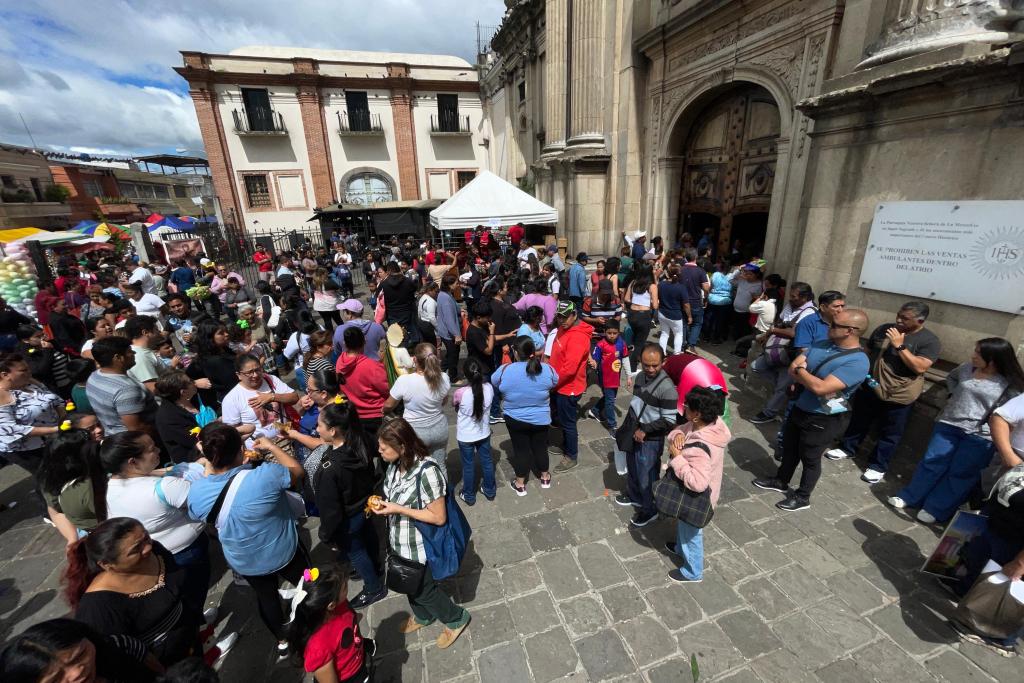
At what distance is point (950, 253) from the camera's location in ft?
12.8

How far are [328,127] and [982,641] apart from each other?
29.5 metres

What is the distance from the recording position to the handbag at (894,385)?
149 inches

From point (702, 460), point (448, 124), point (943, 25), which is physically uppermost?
point (448, 124)

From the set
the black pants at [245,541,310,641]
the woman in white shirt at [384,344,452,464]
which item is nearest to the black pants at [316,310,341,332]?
the woman in white shirt at [384,344,452,464]

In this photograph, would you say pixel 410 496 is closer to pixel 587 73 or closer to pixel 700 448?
pixel 700 448

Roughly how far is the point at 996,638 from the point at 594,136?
10.6m

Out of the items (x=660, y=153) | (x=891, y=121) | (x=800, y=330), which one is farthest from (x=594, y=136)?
(x=800, y=330)

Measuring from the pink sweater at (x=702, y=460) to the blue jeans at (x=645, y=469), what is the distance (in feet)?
1.82

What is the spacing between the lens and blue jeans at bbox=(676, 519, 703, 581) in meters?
2.96

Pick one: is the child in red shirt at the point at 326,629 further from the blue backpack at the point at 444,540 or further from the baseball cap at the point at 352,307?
the baseball cap at the point at 352,307

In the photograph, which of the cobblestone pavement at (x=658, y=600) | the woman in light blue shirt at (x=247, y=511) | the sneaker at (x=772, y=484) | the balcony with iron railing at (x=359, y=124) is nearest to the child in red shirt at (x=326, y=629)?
the woman in light blue shirt at (x=247, y=511)

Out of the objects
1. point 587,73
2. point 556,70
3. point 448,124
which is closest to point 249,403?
point 587,73

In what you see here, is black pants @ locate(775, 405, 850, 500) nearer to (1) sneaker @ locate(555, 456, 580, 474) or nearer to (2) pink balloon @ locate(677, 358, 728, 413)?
(2) pink balloon @ locate(677, 358, 728, 413)

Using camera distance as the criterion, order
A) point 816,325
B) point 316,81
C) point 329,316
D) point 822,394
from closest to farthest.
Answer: point 822,394 < point 816,325 < point 329,316 < point 316,81
